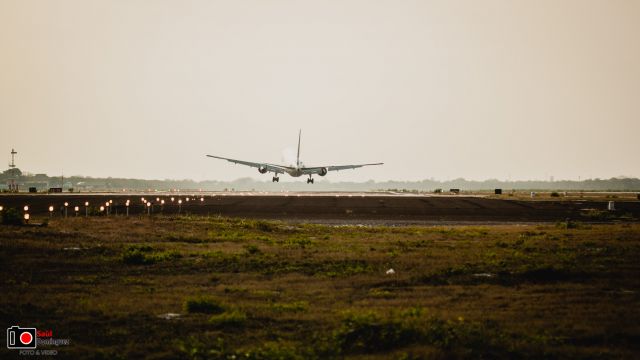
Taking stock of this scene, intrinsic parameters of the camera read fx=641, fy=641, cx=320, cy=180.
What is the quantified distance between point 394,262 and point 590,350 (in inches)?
480

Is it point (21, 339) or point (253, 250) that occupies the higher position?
point (253, 250)

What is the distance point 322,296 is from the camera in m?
17.8

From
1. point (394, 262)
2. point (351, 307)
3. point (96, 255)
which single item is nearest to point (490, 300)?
point (351, 307)

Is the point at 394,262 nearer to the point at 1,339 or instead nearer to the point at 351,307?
the point at 351,307

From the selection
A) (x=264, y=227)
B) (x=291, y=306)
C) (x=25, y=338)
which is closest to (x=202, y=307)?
(x=291, y=306)

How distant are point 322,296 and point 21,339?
308 inches

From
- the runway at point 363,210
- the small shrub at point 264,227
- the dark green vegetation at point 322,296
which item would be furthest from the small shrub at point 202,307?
the runway at point 363,210

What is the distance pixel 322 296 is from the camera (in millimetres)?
17766

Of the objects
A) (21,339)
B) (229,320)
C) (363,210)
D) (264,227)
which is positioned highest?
(363,210)

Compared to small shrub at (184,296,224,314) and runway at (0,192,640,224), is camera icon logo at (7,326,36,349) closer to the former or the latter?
small shrub at (184,296,224,314)

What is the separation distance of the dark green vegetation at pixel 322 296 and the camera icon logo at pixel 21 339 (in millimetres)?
291

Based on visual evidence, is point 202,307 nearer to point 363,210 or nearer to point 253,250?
point 253,250

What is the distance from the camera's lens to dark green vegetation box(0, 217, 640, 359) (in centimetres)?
1273

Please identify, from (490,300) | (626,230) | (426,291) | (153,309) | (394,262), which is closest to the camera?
(153,309)
